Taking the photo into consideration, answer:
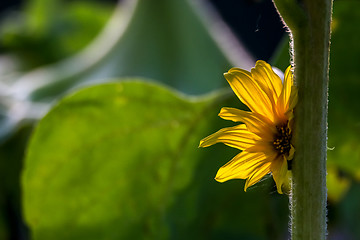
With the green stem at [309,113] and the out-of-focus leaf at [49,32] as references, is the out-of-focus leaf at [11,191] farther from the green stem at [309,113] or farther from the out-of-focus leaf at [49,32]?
the green stem at [309,113]

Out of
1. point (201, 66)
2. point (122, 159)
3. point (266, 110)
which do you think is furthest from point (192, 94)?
point (266, 110)

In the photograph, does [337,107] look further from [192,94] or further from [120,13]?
[120,13]

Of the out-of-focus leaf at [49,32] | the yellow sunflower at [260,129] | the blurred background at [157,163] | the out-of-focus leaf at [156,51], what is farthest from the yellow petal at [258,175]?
the out-of-focus leaf at [49,32]

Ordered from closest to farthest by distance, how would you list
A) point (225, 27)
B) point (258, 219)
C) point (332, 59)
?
point (332, 59)
point (258, 219)
point (225, 27)

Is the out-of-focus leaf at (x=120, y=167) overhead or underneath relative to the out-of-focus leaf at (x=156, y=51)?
underneath

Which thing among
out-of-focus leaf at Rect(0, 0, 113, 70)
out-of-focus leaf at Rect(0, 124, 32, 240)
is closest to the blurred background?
out-of-focus leaf at Rect(0, 124, 32, 240)

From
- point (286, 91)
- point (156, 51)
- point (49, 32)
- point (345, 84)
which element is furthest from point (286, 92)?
point (49, 32)

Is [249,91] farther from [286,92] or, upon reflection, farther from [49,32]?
[49,32]
